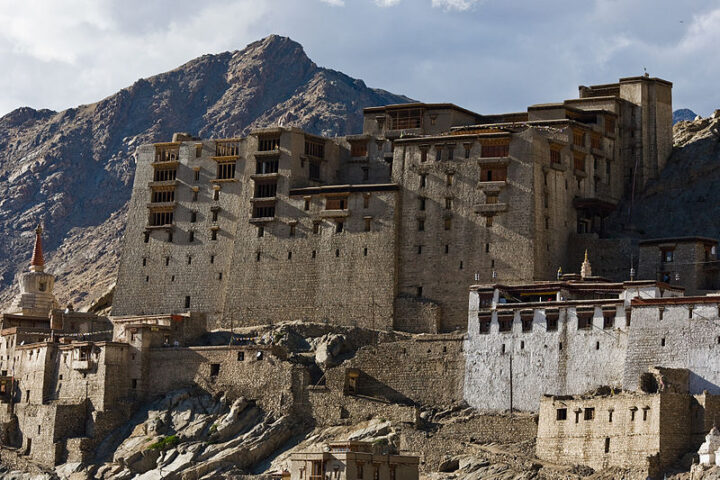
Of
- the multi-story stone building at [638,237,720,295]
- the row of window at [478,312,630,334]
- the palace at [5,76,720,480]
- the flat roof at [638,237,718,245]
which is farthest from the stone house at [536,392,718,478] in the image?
the flat roof at [638,237,718,245]

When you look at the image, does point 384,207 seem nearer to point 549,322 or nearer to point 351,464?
point 549,322

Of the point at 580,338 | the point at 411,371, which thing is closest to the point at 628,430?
the point at 580,338

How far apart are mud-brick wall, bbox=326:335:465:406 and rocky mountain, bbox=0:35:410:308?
6395cm

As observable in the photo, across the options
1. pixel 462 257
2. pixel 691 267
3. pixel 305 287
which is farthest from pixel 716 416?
pixel 305 287

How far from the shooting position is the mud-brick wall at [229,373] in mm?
97750

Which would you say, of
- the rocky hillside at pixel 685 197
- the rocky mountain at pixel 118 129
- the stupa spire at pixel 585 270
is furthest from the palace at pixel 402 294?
the rocky mountain at pixel 118 129

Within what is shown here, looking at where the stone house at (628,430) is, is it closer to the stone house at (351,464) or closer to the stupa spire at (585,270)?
the stone house at (351,464)

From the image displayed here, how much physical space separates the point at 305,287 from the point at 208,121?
69688 mm

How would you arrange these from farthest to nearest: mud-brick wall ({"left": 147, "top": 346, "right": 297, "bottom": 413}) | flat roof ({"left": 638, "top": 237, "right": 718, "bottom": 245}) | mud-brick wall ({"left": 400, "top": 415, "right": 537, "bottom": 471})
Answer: mud-brick wall ({"left": 147, "top": 346, "right": 297, "bottom": 413}) < flat roof ({"left": 638, "top": 237, "right": 718, "bottom": 245}) < mud-brick wall ({"left": 400, "top": 415, "right": 537, "bottom": 471})

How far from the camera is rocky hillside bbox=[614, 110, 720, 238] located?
105 meters

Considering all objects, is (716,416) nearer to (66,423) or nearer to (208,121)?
(66,423)

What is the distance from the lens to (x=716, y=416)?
80.9 meters

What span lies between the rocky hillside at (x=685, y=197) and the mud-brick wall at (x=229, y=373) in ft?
79.0

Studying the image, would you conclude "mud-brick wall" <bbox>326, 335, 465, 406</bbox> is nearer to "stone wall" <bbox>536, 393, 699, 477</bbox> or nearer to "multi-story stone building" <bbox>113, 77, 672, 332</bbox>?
"multi-story stone building" <bbox>113, 77, 672, 332</bbox>
